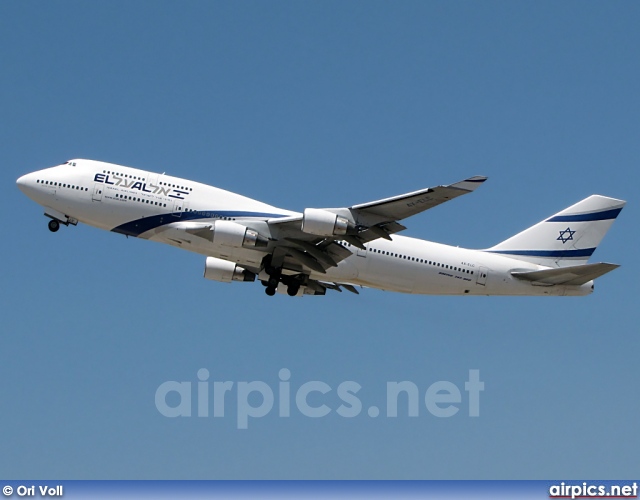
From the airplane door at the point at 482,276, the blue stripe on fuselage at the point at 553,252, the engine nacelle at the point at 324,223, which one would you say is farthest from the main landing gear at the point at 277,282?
the blue stripe on fuselage at the point at 553,252

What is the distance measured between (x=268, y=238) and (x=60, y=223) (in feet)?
30.9

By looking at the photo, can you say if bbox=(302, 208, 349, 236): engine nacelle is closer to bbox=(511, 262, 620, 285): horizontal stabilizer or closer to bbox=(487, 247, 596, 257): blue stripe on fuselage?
bbox=(511, 262, 620, 285): horizontal stabilizer

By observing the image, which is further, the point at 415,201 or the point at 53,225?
the point at 53,225

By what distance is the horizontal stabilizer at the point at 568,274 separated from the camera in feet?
137

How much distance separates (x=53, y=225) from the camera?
43000 millimetres

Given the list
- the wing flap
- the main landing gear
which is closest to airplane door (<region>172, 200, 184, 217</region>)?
the main landing gear

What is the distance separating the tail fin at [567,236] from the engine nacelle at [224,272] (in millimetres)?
11816

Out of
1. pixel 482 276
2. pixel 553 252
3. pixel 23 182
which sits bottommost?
pixel 482 276

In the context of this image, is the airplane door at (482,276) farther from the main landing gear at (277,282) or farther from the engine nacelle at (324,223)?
the main landing gear at (277,282)

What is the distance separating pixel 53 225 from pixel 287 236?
10521 millimetres

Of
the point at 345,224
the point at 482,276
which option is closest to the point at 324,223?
the point at 345,224

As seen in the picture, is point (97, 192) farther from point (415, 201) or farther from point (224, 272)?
point (415, 201)

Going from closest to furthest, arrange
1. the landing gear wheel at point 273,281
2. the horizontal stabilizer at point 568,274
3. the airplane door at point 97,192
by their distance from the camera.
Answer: the horizontal stabilizer at point 568,274 → the airplane door at point 97,192 → the landing gear wheel at point 273,281

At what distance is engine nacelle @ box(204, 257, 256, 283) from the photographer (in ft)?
154
